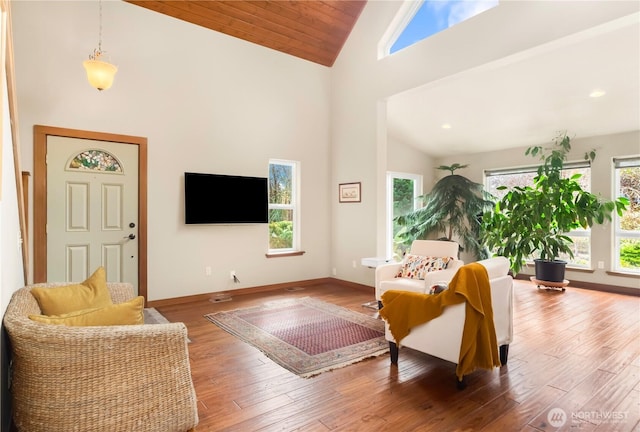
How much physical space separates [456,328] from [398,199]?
4967 millimetres

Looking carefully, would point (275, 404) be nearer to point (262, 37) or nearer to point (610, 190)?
point (262, 37)

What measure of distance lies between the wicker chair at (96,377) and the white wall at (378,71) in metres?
3.89

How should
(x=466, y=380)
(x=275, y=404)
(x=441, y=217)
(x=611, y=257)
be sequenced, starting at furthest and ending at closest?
(x=441, y=217)
(x=611, y=257)
(x=466, y=380)
(x=275, y=404)

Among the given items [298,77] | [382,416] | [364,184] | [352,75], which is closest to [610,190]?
[364,184]

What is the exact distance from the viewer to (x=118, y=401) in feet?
5.17

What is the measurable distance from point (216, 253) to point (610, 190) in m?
5.96

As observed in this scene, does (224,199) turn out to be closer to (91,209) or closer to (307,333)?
(91,209)

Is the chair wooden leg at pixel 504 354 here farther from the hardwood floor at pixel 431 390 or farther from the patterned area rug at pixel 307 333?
the patterned area rug at pixel 307 333

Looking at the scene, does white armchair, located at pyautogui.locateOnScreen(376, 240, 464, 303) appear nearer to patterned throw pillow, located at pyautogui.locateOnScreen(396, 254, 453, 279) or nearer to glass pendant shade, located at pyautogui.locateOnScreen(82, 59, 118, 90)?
patterned throw pillow, located at pyautogui.locateOnScreen(396, 254, 453, 279)

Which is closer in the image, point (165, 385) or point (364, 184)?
point (165, 385)

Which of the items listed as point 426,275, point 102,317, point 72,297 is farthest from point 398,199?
point 102,317

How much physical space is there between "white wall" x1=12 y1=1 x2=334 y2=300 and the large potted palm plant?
288cm

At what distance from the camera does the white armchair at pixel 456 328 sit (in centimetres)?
237

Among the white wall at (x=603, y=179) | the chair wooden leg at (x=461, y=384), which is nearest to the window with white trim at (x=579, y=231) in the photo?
the white wall at (x=603, y=179)
